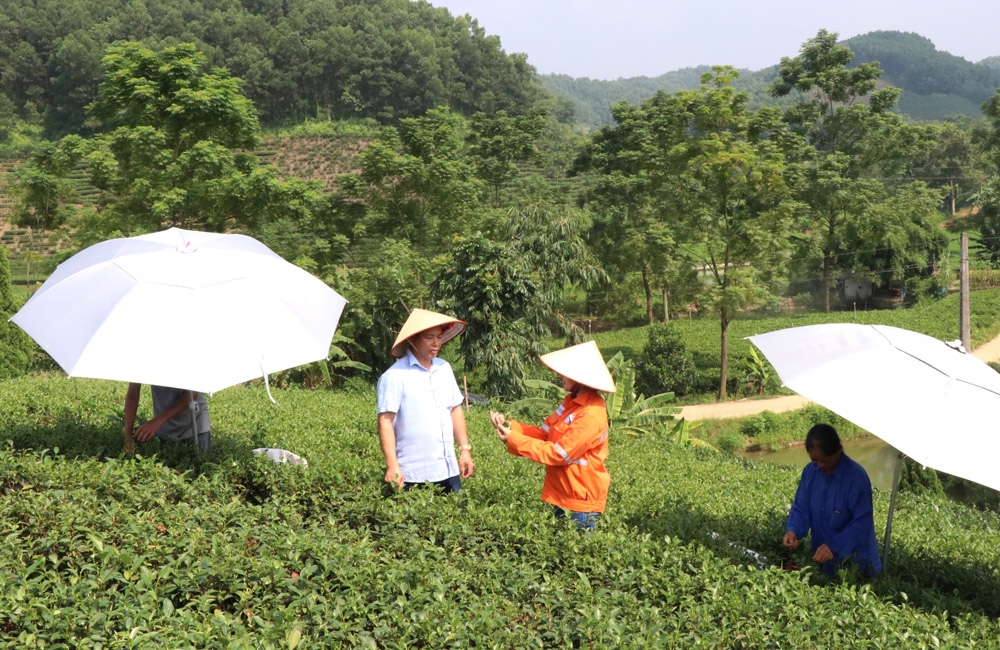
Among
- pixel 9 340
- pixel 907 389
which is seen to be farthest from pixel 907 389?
pixel 9 340

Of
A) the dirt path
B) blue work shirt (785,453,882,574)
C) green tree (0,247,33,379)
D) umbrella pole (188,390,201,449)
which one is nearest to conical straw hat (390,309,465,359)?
umbrella pole (188,390,201,449)

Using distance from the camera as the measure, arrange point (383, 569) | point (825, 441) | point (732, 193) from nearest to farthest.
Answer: point (383, 569)
point (825, 441)
point (732, 193)

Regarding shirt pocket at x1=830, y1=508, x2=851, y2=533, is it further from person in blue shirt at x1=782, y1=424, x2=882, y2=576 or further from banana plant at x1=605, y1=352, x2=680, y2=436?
banana plant at x1=605, y1=352, x2=680, y2=436

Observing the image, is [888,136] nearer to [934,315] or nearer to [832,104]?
[832,104]

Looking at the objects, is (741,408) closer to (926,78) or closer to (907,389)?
(907,389)

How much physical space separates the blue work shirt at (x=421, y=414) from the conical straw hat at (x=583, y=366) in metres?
0.55

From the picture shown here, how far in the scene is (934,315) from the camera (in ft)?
95.0

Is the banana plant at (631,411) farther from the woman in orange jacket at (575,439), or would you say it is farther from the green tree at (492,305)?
the woman in orange jacket at (575,439)

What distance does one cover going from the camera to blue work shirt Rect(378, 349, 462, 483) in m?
4.28

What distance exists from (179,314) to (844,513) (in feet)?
11.3

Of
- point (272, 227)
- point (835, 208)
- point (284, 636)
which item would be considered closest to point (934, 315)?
point (835, 208)

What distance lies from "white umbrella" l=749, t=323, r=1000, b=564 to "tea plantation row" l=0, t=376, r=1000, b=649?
0.69 metres

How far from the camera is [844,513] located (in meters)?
4.23

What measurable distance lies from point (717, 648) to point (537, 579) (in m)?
0.82
